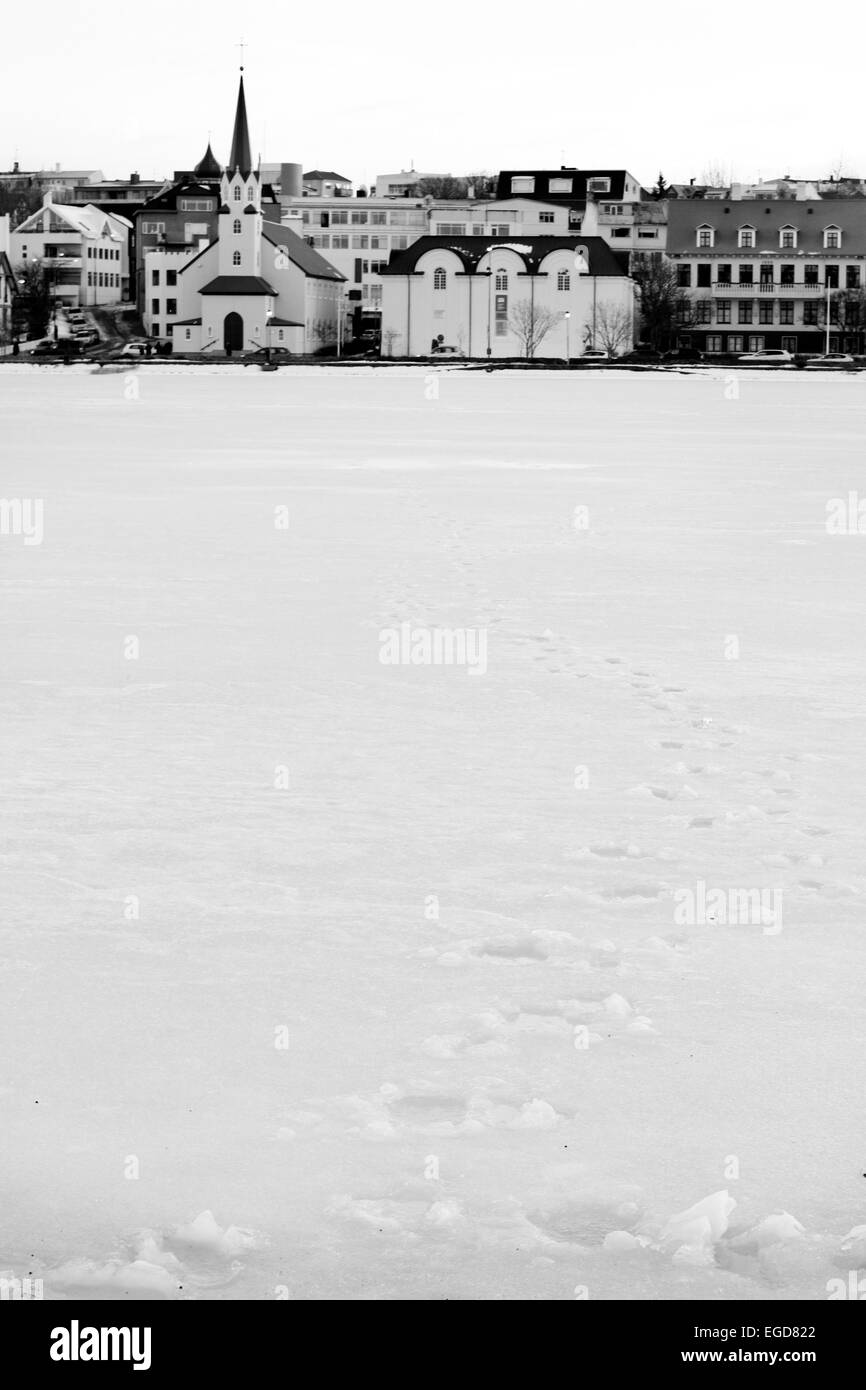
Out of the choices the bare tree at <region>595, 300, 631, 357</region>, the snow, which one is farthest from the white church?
the snow

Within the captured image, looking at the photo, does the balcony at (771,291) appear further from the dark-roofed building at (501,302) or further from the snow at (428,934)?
the snow at (428,934)

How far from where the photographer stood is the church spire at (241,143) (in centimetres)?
11506

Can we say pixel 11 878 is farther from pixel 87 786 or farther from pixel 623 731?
pixel 623 731

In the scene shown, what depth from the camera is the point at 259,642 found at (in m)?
10.8

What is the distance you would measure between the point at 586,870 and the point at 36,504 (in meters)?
13.6

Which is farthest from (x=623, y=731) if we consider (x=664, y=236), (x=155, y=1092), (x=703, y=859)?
(x=664, y=236)

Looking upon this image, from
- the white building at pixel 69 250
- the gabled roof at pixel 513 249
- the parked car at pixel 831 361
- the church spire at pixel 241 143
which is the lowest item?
the parked car at pixel 831 361

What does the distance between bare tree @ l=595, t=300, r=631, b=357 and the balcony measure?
941 cm

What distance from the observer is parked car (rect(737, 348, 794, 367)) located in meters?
98.4

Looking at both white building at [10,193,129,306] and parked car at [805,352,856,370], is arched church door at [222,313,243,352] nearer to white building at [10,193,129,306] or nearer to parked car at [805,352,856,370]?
white building at [10,193,129,306]

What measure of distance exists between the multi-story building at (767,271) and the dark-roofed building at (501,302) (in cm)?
698

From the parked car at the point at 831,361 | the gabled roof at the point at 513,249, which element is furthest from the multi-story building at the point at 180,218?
the parked car at the point at 831,361

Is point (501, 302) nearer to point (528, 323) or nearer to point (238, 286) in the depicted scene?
point (528, 323)

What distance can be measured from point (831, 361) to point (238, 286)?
1345 inches
